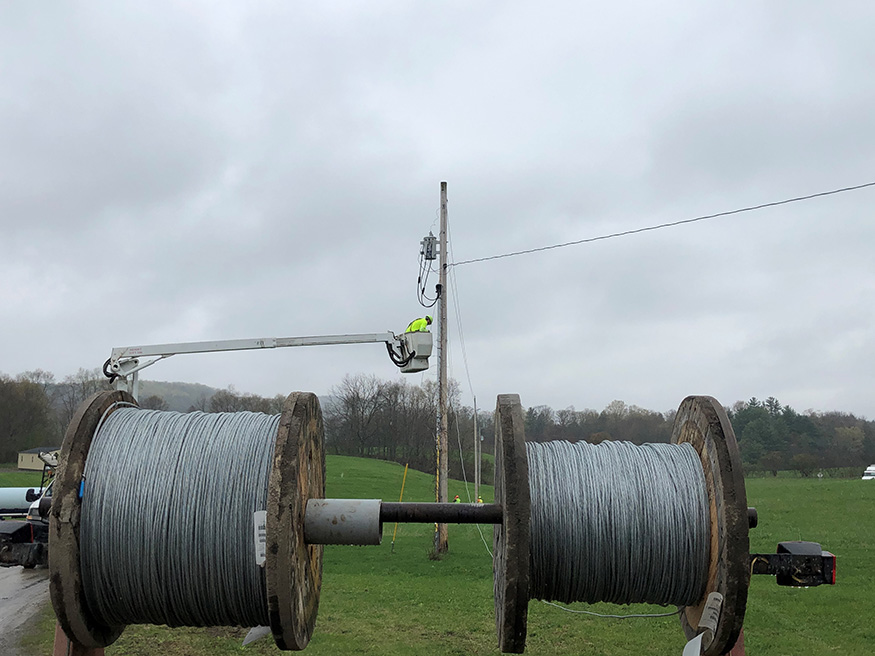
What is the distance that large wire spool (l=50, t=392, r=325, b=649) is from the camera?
3.84 m

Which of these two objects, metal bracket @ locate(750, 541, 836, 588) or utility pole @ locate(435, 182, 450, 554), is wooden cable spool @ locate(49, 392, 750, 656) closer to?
metal bracket @ locate(750, 541, 836, 588)

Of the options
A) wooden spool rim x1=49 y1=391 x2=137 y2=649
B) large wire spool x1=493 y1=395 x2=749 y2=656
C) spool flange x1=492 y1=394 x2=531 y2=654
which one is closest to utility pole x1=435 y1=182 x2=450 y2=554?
large wire spool x1=493 y1=395 x2=749 y2=656

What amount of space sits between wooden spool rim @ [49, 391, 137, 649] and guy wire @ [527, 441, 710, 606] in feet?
7.97

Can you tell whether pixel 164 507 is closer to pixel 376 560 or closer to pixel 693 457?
pixel 693 457

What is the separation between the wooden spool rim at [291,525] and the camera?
3.44 meters

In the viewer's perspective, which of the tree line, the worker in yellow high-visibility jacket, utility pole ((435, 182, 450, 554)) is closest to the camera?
the worker in yellow high-visibility jacket

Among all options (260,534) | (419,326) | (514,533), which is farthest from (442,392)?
(514,533)

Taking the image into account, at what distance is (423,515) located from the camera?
4.07m

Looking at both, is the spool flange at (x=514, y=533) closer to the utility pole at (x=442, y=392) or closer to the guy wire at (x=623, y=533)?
the guy wire at (x=623, y=533)

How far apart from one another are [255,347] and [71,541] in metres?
8.08

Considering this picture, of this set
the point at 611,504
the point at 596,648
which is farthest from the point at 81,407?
the point at 596,648

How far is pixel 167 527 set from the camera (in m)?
4.04

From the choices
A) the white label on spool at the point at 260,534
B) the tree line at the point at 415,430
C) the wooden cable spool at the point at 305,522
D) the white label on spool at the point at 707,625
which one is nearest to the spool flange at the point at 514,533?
the wooden cable spool at the point at 305,522

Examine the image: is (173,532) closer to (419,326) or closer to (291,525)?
(291,525)
